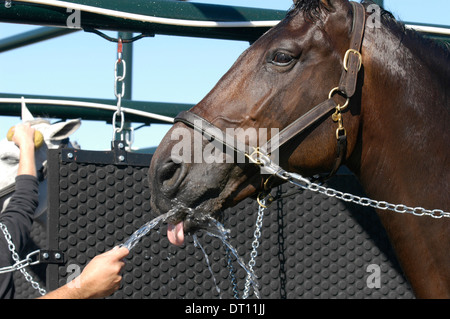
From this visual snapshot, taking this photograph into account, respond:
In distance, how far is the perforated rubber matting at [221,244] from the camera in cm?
286

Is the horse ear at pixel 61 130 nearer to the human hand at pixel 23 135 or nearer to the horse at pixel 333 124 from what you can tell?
the human hand at pixel 23 135

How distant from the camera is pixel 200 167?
225 centimetres

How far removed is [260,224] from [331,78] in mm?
1049

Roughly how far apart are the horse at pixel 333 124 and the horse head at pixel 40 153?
137cm

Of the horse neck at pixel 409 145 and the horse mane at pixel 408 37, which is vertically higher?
the horse mane at pixel 408 37

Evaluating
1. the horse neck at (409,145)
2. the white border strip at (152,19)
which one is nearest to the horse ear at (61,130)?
the white border strip at (152,19)

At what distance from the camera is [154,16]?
3.01 m

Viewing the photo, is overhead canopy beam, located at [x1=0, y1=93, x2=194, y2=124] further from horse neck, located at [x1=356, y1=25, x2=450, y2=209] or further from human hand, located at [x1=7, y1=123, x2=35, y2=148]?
horse neck, located at [x1=356, y1=25, x2=450, y2=209]

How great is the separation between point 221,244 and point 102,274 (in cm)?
105

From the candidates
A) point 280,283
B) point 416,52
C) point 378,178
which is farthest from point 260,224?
point 416,52

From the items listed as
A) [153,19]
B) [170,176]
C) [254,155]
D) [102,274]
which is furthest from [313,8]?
[102,274]

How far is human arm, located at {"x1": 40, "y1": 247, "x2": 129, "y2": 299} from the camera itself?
2.17 meters

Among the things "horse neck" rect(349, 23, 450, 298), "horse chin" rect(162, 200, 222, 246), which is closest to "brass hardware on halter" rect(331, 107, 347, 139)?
"horse neck" rect(349, 23, 450, 298)

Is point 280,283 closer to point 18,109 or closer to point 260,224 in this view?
point 260,224
